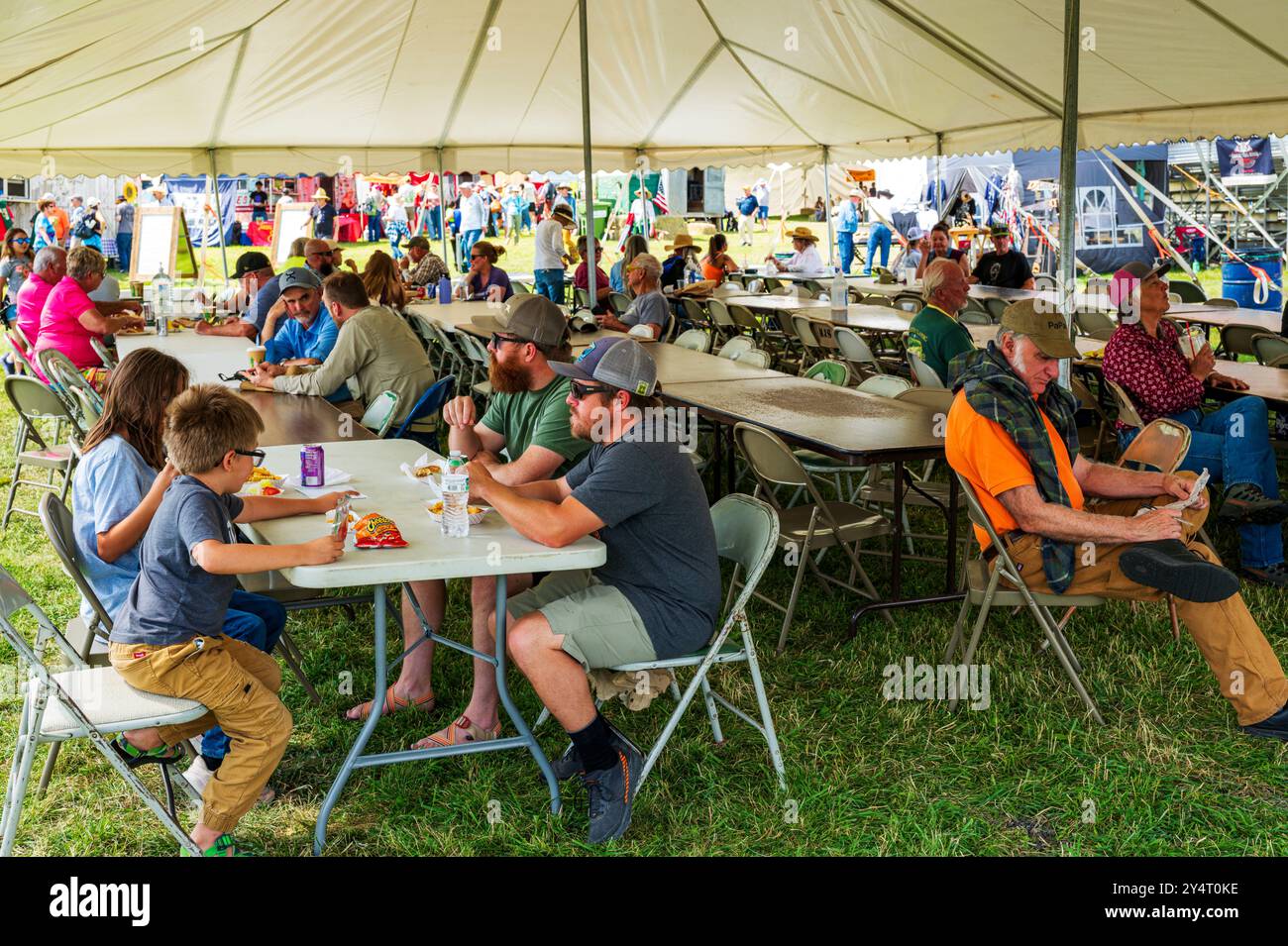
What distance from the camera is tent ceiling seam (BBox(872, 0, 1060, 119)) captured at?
914cm

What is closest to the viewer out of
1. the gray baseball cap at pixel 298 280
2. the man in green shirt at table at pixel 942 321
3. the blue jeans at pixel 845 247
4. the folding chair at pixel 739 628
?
the folding chair at pixel 739 628

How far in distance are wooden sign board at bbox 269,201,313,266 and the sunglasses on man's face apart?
2094 centimetres

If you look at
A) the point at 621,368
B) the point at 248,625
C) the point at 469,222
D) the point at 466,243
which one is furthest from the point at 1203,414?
the point at 466,243

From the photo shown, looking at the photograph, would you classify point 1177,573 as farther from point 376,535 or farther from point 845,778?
point 376,535

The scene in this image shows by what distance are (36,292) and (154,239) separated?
12819mm

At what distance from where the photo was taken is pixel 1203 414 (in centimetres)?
579

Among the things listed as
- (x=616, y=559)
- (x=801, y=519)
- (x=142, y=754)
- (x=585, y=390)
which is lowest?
(x=142, y=754)

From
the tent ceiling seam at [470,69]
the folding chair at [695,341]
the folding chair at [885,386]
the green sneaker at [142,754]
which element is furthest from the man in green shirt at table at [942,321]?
the tent ceiling seam at [470,69]

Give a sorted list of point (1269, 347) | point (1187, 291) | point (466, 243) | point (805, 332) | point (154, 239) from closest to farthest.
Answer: point (1269, 347)
point (805, 332)
point (1187, 291)
point (154, 239)
point (466, 243)

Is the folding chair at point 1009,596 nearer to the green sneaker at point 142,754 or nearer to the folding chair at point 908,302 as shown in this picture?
the green sneaker at point 142,754

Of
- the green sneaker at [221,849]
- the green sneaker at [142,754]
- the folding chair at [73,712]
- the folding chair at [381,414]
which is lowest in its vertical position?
the green sneaker at [221,849]

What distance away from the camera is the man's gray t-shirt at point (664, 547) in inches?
123

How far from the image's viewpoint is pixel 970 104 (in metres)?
10.9

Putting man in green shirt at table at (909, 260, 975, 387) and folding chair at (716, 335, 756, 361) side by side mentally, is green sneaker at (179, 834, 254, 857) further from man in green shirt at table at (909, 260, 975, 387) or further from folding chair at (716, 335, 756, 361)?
folding chair at (716, 335, 756, 361)
